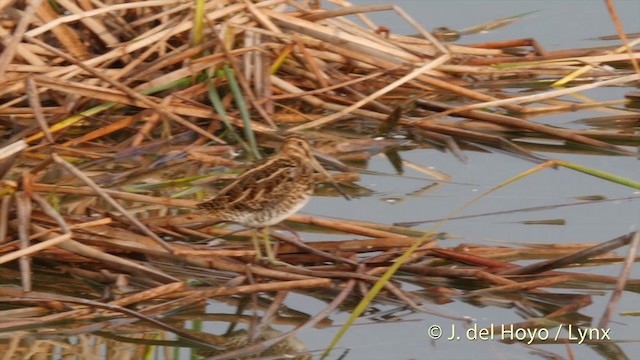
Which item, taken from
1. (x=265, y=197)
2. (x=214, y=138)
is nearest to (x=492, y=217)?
(x=265, y=197)

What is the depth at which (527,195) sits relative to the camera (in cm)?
479

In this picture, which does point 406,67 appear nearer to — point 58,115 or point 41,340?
point 58,115

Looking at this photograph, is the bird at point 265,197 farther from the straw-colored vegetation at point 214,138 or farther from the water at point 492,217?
the water at point 492,217

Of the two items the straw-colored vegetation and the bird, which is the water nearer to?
the straw-colored vegetation

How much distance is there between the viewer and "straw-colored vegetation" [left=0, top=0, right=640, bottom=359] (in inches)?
156

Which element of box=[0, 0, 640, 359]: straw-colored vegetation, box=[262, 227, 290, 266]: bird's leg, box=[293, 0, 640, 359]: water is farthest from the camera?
box=[262, 227, 290, 266]: bird's leg

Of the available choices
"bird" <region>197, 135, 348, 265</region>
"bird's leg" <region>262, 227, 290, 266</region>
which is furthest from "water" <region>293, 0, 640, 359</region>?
"bird" <region>197, 135, 348, 265</region>

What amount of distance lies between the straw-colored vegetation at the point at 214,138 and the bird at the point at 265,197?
86 mm

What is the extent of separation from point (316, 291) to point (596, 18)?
3421 millimetres

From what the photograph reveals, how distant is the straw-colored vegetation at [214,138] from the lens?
3.96 metres

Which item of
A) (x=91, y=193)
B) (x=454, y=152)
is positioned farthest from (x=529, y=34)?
(x=91, y=193)

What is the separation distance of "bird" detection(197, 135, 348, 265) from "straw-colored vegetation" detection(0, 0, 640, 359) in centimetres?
9

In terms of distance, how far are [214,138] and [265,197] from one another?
964mm

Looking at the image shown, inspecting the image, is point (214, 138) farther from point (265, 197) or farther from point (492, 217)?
point (492, 217)
